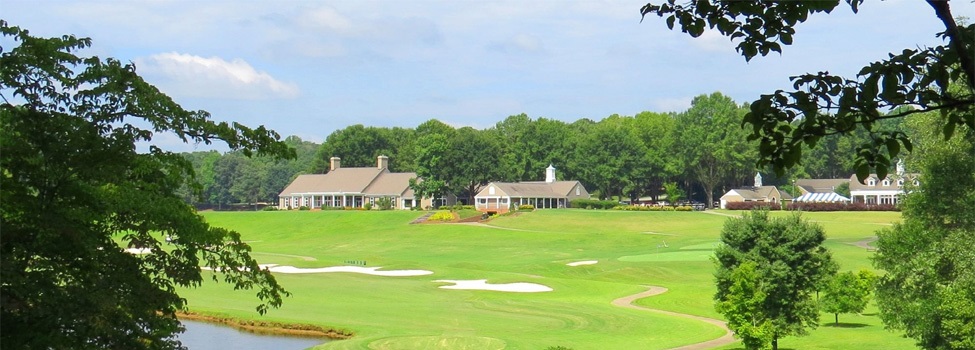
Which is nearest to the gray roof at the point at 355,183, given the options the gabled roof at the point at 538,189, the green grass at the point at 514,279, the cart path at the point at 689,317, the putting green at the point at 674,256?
the gabled roof at the point at 538,189

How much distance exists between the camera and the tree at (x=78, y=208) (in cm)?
1088

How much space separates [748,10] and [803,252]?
28.3 metres

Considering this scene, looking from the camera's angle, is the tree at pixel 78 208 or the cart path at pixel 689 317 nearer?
the tree at pixel 78 208

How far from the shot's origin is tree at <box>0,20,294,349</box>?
1088 cm

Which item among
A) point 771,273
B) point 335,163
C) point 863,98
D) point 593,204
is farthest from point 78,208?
point 335,163

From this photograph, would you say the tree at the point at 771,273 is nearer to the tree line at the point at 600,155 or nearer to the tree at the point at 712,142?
the tree line at the point at 600,155

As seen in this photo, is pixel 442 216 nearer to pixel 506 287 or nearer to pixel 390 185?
pixel 390 185

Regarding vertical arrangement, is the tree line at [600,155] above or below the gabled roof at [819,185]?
above

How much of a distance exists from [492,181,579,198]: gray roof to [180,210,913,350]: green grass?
17734mm

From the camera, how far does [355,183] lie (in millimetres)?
122312

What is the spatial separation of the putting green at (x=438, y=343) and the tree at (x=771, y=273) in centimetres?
685

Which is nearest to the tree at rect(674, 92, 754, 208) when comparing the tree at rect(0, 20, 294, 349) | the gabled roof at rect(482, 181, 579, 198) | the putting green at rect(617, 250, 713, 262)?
the gabled roof at rect(482, 181, 579, 198)

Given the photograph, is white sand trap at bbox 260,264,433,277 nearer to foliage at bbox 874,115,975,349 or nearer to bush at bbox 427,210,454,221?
foliage at bbox 874,115,975,349

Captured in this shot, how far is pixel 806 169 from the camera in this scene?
14300 centimetres
